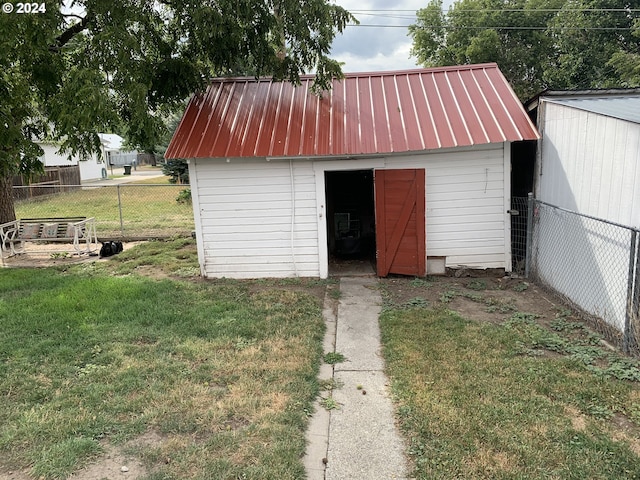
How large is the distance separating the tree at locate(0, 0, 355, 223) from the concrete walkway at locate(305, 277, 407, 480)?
202 inches

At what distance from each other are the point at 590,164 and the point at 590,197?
447 millimetres

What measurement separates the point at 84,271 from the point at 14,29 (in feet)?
15.3

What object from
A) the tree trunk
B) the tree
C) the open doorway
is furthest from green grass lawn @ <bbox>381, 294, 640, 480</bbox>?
the tree trunk

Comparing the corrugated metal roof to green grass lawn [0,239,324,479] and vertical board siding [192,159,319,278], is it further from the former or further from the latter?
green grass lawn [0,239,324,479]

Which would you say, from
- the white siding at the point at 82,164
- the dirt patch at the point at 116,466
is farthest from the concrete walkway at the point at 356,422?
the white siding at the point at 82,164

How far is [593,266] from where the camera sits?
590 centimetres

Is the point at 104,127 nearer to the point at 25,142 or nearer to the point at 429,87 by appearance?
the point at 25,142

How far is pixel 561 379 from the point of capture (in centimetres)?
437

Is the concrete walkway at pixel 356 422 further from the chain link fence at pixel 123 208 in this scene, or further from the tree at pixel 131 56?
the chain link fence at pixel 123 208

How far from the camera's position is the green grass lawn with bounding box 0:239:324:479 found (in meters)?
3.42

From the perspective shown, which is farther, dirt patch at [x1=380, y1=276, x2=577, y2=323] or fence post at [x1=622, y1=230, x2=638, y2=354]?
dirt patch at [x1=380, y1=276, x2=577, y2=323]

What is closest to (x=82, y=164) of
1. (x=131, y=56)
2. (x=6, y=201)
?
(x=6, y=201)

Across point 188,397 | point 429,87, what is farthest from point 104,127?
point 429,87

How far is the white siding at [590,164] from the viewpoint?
17.2 ft
